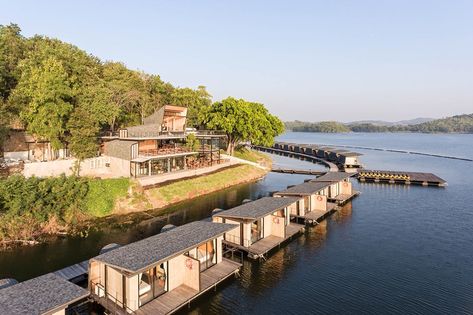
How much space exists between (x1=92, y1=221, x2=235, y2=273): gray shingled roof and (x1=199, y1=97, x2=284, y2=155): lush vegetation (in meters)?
58.1

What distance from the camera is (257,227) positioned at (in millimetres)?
36031

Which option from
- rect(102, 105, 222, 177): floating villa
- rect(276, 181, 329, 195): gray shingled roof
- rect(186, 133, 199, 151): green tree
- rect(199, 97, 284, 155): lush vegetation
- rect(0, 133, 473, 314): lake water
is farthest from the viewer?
rect(199, 97, 284, 155): lush vegetation

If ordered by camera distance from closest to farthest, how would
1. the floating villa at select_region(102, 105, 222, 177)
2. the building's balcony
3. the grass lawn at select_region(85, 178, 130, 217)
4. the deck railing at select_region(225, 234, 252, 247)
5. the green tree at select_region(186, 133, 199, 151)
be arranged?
1. the deck railing at select_region(225, 234, 252, 247)
2. the grass lawn at select_region(85, 178, 130, 217)
3. the floating villa at select_region(102, 105, 222, 177)
4. the building's balcony
5. the green tree at select_region(186, 133, 199, 151)

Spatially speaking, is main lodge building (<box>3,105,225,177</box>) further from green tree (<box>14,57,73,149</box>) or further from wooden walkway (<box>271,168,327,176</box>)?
wooden walkway (<box>271,168,327,176</box>)

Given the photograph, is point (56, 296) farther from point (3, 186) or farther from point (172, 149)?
point (172, 149)

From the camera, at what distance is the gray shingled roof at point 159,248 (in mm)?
21828

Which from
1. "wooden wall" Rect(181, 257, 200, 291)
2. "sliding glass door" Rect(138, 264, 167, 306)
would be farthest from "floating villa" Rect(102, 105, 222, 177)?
"wooden wall" Rect(181, 257, 200, 291)

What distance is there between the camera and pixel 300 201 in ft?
145

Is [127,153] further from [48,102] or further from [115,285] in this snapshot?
[115,285]

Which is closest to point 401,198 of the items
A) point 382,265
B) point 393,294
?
point 382,265

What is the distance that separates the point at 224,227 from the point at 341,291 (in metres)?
11.3

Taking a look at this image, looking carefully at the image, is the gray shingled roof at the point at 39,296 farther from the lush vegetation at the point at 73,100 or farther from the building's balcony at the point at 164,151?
the building's balcony at the point at 164,151

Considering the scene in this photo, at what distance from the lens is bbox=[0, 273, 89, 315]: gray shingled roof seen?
57.0 ft

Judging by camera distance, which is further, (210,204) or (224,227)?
(210,204)
